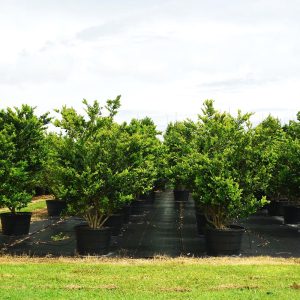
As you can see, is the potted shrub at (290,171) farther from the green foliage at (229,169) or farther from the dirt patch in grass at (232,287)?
the dirt patch in grass at (232,287)

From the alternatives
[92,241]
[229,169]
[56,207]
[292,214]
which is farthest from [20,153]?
[292,214]

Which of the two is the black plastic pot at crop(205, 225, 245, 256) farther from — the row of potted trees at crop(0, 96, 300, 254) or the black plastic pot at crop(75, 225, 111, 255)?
the black plastic pot at crop(75, 225, 111, 255)

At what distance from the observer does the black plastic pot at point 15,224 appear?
1337cm

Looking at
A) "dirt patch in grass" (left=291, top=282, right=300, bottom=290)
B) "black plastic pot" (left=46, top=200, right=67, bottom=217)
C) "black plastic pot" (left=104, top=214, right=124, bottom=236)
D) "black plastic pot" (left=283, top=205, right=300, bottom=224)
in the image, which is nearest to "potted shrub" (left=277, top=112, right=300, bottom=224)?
Result: "black plastic pot" (left=283, top=205, right=300, bottom=224)

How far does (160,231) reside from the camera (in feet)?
46.4

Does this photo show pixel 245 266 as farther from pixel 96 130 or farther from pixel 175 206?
pixel 175 206

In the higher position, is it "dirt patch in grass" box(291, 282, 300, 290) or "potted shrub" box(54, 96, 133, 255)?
"potted shrub" box(54, 96, 133, 255)

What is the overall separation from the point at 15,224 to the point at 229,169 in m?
6.77

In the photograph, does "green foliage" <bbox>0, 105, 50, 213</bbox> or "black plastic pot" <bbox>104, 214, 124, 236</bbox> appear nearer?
"green foliage" <bbox>0, 105, 50, 213</bbox>

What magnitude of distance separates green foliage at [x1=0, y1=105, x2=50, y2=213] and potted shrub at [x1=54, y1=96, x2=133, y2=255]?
181 centimetres

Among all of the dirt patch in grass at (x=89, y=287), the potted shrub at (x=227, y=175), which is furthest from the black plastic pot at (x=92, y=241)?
the dirt patch in grass at (x=89, y=287)

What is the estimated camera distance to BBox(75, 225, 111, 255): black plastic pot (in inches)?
414

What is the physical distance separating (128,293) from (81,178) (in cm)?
420

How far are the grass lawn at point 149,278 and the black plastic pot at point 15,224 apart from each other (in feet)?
11.8
